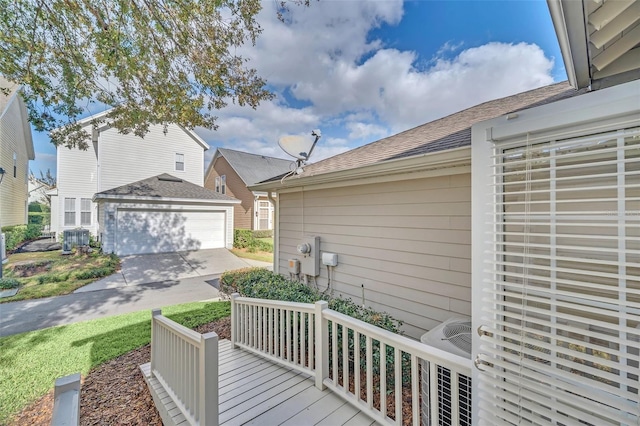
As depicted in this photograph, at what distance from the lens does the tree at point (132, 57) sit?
3.81 meters

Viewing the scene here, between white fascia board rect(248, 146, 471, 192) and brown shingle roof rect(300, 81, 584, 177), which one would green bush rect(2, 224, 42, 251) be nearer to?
white fascia board rect(248, 146, 471, 192)

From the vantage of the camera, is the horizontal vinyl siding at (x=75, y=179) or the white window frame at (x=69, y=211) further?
the white window frame at (x=69, y=211)

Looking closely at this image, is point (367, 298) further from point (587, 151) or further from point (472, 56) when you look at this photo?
point (472, 56)

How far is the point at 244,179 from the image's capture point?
60.3 feet

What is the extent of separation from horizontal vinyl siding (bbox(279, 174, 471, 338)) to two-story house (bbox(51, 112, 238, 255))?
9728 millimetres

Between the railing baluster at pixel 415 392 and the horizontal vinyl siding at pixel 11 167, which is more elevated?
the horizontal vinyl siding at pixel 11 167

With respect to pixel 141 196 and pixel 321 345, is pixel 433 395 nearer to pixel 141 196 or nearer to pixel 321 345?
pixel 321 345

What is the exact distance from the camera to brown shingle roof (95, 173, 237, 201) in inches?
448

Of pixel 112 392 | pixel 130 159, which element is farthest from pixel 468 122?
pixel 130 159

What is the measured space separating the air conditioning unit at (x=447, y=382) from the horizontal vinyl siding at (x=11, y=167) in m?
18.0

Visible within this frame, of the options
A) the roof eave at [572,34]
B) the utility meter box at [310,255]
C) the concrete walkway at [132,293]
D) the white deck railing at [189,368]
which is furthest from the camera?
the concrete walkway at [132,293]

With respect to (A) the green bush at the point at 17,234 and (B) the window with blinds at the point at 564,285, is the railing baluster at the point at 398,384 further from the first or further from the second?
(A) the green bush at the point at 17,234

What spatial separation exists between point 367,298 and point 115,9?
548 cm

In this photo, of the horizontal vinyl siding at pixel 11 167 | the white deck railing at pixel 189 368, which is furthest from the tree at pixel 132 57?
the horizontal vinyl siding at pixel 11 167
